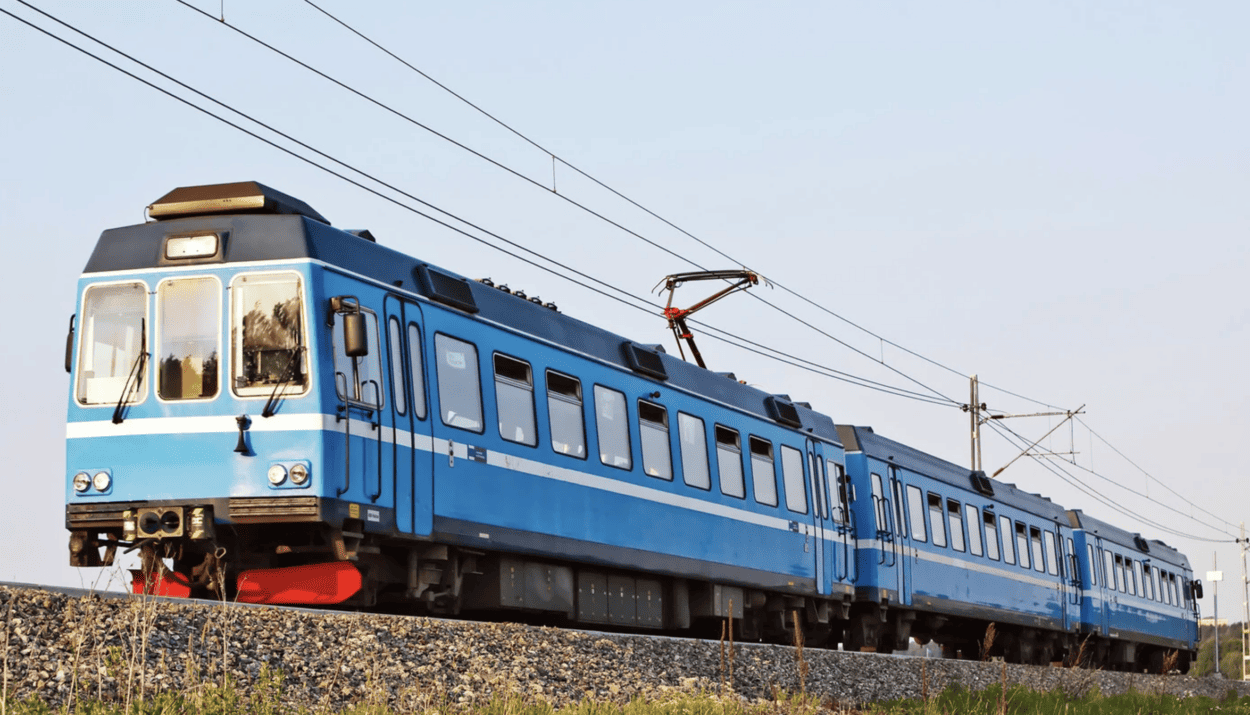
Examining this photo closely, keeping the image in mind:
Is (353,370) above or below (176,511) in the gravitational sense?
above

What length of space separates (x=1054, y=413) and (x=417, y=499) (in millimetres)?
29007

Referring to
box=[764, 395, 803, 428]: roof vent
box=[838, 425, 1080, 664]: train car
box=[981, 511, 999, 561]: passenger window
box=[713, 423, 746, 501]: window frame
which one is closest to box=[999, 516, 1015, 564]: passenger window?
box=[838, 425, 1080, 664]: train car

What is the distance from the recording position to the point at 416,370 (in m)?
12.1

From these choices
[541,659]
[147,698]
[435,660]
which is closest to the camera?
[147,698]

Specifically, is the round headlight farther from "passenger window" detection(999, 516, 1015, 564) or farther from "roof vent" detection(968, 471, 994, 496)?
"passenger window" detection(999, 516, 1015, 564)

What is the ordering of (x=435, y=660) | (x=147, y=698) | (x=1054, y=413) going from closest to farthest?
(x=147, y=698)
(x=435, y=660)
(x=1054, y=413)

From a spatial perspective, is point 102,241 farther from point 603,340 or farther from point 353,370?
point 603,340

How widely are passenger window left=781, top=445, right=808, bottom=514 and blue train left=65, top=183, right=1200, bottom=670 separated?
1.97 ft

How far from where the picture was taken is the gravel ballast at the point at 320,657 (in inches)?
294

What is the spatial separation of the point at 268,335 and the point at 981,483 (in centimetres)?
1842

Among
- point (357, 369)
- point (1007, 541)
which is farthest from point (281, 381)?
point (1007, 541)

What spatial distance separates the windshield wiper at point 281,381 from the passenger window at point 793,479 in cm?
932

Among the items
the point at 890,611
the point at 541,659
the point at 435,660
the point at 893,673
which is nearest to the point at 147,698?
the point at 435,660

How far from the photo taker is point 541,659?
10477mm
